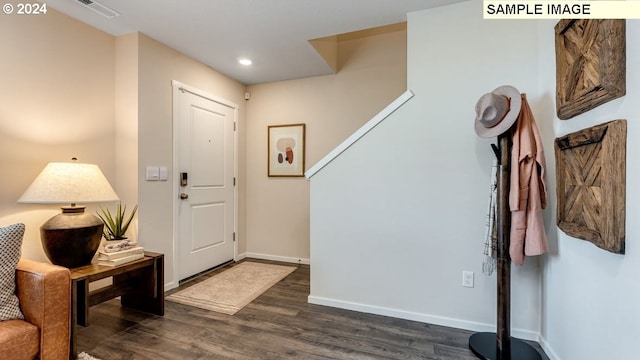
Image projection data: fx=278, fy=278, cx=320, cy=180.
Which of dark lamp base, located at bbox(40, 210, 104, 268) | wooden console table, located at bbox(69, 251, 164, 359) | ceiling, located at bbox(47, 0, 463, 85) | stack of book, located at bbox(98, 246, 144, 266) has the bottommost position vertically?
wooden console table, located at bbox(69, 251, 164, 359)

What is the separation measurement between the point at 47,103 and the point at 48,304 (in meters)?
1.57

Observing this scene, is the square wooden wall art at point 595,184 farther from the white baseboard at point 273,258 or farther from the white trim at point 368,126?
the white baseboard at point 273,258

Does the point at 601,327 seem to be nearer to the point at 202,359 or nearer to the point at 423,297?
the point at 423,297

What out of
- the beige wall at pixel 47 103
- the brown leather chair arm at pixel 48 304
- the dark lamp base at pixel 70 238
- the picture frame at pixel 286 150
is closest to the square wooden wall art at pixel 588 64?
the picture frame at pixel 286 150

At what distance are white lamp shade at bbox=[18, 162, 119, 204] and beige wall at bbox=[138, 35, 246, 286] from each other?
1.65 feet

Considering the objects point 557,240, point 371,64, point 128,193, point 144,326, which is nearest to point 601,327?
point 557,240

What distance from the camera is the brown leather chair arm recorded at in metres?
1.46

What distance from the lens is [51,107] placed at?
85.4 inches

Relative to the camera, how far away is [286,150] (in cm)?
375

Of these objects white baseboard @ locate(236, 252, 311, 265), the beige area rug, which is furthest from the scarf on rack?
white baseboard @ locate(236, 252, 311, 265)

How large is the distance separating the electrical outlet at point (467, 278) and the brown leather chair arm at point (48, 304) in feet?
8.32

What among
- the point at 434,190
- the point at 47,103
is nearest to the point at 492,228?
the point at 434,190

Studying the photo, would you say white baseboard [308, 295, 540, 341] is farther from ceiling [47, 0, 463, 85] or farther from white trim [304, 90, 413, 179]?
ceiling [47, 0, 463, 85]

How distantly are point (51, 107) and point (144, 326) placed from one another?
1.84m
